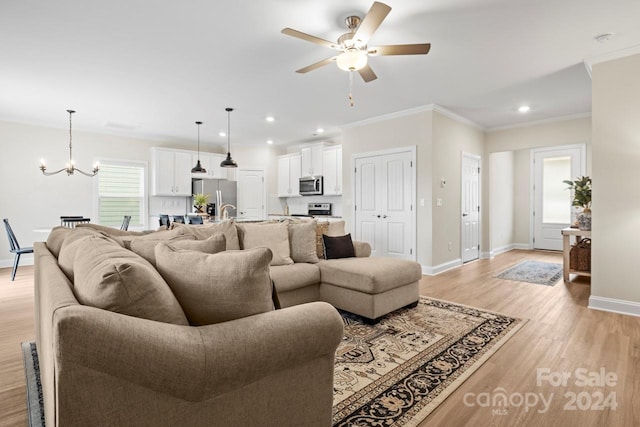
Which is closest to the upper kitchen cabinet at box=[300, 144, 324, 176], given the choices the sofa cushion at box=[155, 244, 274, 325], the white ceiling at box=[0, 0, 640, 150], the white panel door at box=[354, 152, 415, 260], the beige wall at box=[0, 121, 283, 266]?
the white panel door at box=[354, 152, 415, 260]

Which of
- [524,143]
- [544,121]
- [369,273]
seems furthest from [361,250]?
[544,121]

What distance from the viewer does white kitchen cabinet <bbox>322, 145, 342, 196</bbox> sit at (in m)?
6.91

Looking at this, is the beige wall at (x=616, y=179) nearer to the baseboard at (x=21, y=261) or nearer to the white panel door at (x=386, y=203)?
the white panel door at (x=386, y=203)

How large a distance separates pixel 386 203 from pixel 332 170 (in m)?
1.71

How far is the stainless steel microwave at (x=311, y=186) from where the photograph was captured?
285 inches

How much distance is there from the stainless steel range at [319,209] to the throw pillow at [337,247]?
3.71 meters

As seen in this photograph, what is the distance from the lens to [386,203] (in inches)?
227

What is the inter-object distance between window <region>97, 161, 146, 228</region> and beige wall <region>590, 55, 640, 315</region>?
758cm

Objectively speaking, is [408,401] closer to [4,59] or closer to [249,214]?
[4,59]

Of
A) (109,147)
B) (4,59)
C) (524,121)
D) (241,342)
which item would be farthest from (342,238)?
(109,147)

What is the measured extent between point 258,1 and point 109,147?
5641mm

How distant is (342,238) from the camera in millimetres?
3785

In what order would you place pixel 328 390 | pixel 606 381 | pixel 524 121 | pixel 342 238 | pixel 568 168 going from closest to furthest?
pixel 328 390
pixel 606 381
pixel 342 238
pixel 524 121
pixel 568 168

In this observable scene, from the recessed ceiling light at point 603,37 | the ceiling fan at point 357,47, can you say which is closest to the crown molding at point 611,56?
the recessed ceiling light at point 603,37
